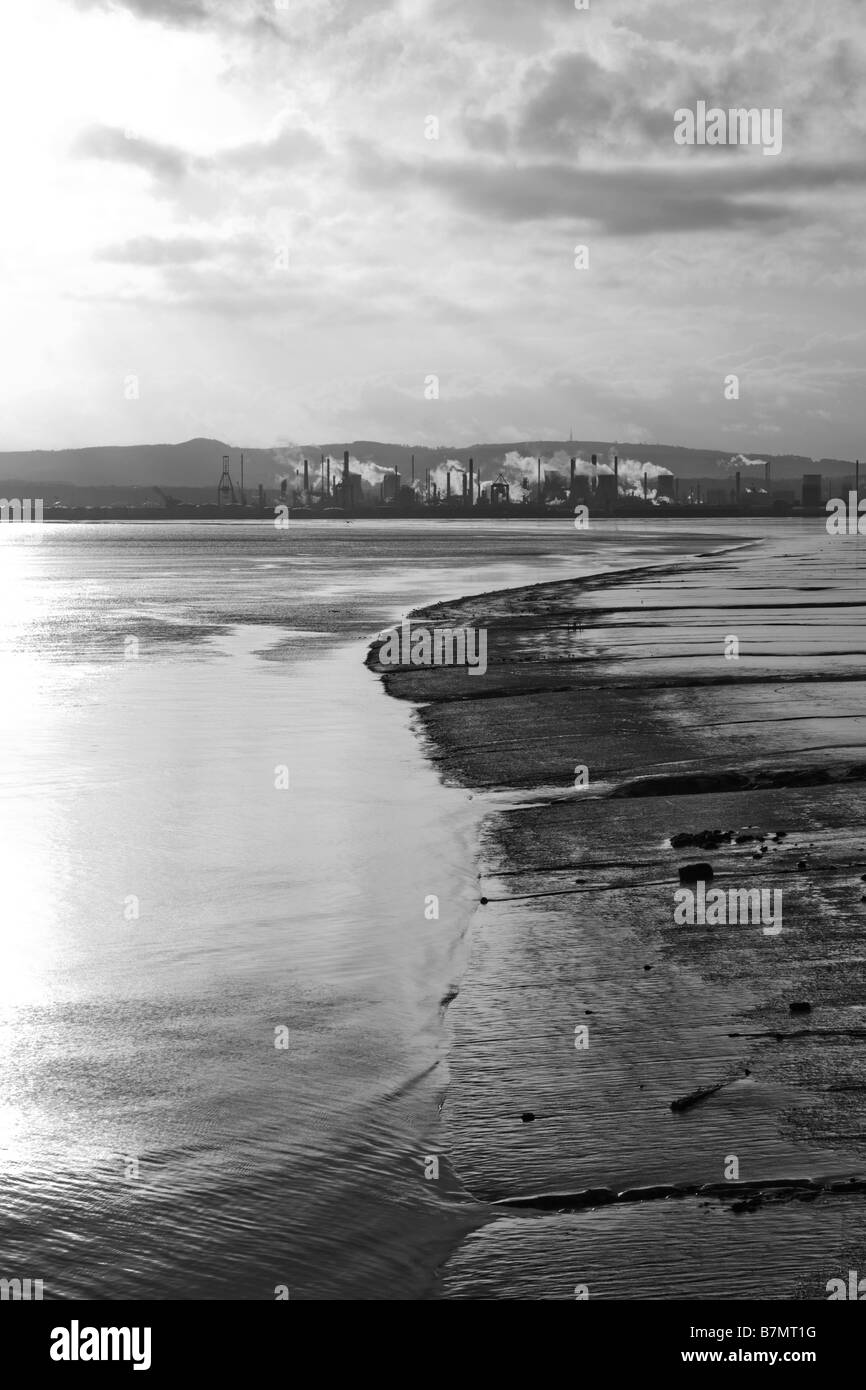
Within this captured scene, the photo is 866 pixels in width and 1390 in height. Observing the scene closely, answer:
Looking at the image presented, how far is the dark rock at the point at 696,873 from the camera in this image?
11.2 m

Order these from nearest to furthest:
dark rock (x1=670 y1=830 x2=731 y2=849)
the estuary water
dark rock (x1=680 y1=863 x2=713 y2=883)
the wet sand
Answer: the wet sand
the estuary water
dark rock (x1=680 y1=863 x2=713 y2=883)
dark rock (x1=670 y1=830 x2=731 y2=849)

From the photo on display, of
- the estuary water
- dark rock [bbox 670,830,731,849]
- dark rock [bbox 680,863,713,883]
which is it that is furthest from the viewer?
dark rock [bbox 670,830,731,849]

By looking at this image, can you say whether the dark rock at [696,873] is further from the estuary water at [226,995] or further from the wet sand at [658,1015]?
the estuary water at [226,995]

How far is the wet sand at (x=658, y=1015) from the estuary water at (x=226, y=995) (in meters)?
0.31

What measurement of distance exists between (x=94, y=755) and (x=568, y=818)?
6.89 m

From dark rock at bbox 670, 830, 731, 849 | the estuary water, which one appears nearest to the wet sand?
dark rock at bbox 670, 830, 731, 849

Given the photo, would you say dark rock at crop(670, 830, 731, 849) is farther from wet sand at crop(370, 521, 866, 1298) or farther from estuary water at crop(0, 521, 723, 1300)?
estuary water at crop(0, 521, 723, 1300)

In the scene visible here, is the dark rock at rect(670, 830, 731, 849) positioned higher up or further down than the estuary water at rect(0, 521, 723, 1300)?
higher up

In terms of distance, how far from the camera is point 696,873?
11297 millimetres

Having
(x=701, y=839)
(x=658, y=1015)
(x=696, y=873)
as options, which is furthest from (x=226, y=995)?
(x=701, y=839)

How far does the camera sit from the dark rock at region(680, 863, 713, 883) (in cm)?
1123

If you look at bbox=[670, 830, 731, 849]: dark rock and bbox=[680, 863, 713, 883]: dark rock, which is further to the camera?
bbox=[670, 830, 731, 849]: dark rock

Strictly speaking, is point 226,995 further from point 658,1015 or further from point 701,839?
point 701,839

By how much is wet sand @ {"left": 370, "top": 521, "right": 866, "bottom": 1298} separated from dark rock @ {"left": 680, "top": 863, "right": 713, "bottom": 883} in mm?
163
